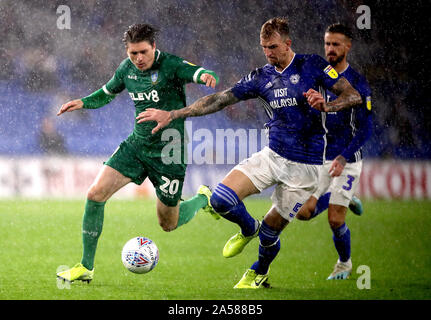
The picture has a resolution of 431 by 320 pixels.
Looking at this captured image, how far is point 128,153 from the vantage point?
6.32 meters

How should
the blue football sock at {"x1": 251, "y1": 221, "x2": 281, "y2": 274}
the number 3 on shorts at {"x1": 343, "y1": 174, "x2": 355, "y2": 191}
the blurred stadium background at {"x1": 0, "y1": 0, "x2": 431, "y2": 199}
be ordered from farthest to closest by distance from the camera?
the blurred stadium background at {"x1": 0, "y1": 0, "x2": 431, "y2": 199} → the number 3 on shorts at {"x1": 343, "y1": 174, "x2": 355, "y2": 191} → the blue football sock at {"x1": 251, "y1": 221, "x2": 281, "y2": 274}

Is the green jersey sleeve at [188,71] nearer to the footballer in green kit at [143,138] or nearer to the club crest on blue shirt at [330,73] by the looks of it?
the footballer in green kit at [143,138]

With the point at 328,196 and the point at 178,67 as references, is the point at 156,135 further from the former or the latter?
the point at 328,196

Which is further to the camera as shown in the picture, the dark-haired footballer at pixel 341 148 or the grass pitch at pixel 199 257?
the dark-haired footballer at pixel 341 148

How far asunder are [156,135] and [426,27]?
13.1 m

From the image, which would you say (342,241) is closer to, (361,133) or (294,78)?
(361,133)

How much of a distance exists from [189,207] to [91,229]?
1406 mm

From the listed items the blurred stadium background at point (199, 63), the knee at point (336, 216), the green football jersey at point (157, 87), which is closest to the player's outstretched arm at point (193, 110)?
the green football jersey at point (157, 87)

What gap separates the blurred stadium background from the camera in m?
15.1

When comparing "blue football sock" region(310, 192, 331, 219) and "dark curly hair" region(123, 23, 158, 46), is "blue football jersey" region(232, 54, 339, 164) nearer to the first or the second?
"dark curly hair" region(123, 23, 158, 46)

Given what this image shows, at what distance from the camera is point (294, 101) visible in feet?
19.1

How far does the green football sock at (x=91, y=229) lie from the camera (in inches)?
240

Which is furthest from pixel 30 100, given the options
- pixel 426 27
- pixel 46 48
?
pixel 426 27

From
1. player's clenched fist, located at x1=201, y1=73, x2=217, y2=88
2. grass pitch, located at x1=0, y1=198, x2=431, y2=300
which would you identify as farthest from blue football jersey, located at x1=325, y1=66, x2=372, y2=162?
player's clenched fist, located at x1=201, y1=73, x2=217, y2=88
